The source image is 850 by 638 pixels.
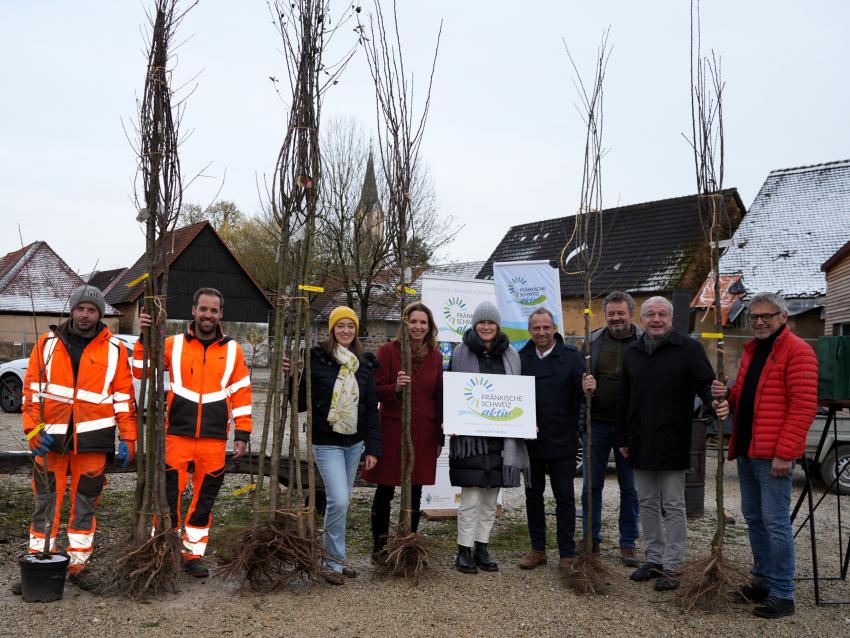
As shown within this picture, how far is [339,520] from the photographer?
530cm

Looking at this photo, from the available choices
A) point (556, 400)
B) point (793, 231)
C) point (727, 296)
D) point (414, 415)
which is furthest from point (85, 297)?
point (793, 231)

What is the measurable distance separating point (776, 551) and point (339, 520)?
284 cm

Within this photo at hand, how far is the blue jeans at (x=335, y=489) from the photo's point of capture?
17.3 feet

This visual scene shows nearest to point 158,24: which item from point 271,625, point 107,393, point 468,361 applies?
point 107,393

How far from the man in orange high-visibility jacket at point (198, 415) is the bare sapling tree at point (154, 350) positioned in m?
0.13

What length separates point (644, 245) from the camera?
26.5 metres

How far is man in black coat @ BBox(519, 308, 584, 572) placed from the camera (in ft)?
18.5

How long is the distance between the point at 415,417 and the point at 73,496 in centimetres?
239

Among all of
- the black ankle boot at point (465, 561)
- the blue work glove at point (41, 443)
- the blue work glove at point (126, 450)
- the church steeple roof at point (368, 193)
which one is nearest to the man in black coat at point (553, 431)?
the black ankle boot at point (465, 561)

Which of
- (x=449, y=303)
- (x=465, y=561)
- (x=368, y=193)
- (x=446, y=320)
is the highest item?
(x=368, y=193)

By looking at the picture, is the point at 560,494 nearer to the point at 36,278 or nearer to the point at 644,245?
the point at 644,245

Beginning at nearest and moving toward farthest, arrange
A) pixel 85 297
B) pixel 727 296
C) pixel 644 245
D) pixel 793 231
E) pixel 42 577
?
1. pixel 42 577
2. pixel 85 297
3. pixel 727 296
4. pixel 793 231
5. pixel 644 245

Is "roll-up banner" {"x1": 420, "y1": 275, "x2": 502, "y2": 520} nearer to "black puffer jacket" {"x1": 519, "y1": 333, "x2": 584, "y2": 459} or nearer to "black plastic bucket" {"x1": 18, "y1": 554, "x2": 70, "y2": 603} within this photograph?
"black puffer jacket" {"x1": 519, "y1": 333, "x2": 584, "y2": 459}

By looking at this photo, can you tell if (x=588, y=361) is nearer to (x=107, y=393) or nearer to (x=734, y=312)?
(x=107, y=393)
